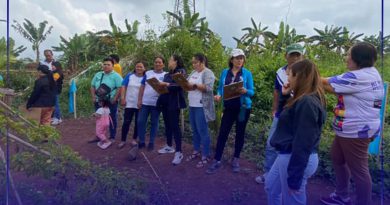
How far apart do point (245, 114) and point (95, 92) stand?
2631 millimetres

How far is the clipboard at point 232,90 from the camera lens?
17.3ft

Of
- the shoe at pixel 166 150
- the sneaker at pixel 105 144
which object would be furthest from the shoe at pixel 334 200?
the sneaker at pixel 105 144

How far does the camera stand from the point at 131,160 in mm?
6105

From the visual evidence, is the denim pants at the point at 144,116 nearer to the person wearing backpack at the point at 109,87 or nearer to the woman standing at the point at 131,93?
the woman standing at the point at 131,93

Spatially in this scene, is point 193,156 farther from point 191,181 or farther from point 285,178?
point 285,178

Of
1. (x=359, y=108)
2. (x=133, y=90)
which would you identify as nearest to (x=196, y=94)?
(x=133, y=90)

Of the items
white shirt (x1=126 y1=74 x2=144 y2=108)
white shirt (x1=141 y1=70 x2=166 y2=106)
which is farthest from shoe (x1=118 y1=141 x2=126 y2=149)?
white shirt (x1=141 y1=70 x2=166 y2=106)

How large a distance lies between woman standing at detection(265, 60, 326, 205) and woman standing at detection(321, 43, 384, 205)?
0.87 m

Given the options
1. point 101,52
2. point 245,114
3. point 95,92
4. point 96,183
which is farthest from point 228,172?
point 101,52

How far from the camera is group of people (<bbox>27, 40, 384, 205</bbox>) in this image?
3172mm

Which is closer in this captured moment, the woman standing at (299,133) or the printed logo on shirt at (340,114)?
the woman standing at (299,133)

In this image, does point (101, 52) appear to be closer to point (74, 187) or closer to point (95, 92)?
point (95, 92)

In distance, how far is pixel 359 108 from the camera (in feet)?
13.2

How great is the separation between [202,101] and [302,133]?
2.87 m
